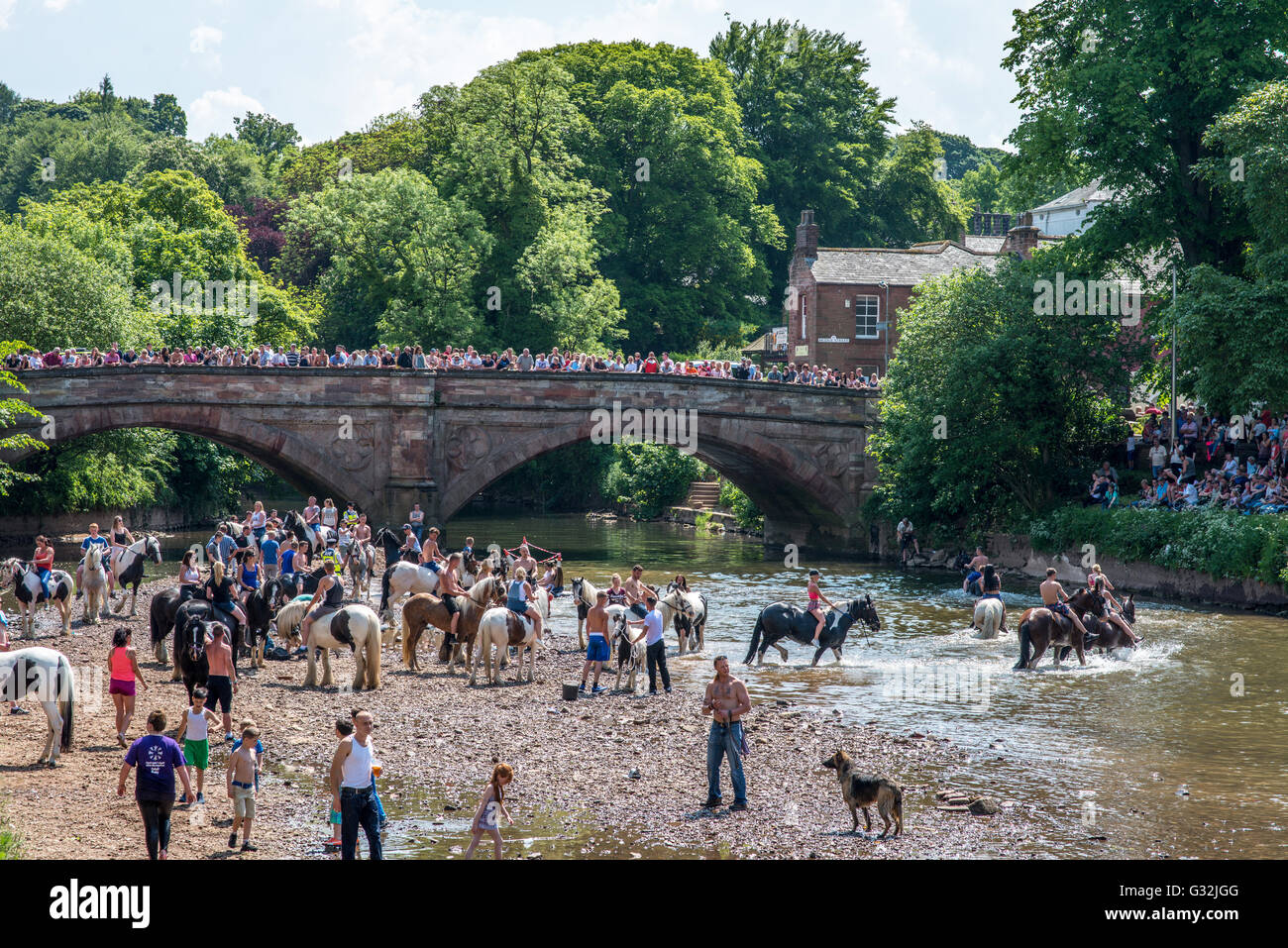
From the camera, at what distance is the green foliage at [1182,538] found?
32.8 metres

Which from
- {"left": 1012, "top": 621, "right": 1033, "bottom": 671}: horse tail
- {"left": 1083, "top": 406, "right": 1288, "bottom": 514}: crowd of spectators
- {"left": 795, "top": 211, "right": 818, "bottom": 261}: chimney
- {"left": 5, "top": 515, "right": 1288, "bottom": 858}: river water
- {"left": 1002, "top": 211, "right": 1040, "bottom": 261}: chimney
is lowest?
{"left": 5, "top": 515, "right": 1288, "bottom": 858}: river water

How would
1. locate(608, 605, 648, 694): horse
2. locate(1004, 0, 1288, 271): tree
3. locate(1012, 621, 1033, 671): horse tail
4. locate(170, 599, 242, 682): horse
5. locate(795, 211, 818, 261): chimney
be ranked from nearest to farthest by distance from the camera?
1. locate(170, 599, 242, 682): horse
2. locate(608, 605, 648, 694): horse
3. locate(1012, 621, 1033, 671): horse tail
4. locate(1004, 0, 1288, 271): tree
5. locate(795, 211, 818, 261): chimney

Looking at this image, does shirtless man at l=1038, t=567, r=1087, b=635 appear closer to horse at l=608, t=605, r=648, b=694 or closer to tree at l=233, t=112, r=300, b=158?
horse at l=608, t=605, r=648, b=694

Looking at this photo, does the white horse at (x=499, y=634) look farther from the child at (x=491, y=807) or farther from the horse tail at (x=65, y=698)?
the child at (x=491, y=807)

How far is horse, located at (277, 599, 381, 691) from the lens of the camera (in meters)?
21.7

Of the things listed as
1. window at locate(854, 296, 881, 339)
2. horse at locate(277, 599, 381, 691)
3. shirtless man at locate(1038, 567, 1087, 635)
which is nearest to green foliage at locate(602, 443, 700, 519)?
window at locate(854, 296, 881, 339)

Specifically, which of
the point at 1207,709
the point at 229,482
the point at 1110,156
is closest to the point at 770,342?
the point at 229,482

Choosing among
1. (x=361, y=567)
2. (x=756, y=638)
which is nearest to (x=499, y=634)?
(x=756, y=638)

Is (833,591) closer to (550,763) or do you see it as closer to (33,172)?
(550,763)

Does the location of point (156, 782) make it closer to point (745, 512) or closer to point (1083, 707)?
point (1083, 707)

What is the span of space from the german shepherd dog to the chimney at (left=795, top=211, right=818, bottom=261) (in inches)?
2330

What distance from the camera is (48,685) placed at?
53.5 ft

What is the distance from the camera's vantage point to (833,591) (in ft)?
124

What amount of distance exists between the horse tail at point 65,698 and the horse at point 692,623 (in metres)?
12.3
